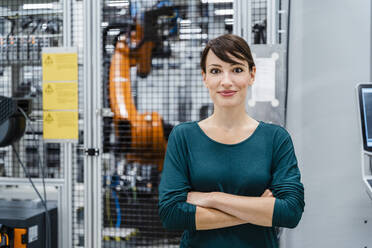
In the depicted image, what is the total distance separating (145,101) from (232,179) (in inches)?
53.5

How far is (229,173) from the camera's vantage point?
3.44ft

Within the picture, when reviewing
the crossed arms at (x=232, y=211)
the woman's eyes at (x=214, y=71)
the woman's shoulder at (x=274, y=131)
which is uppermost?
the woman's eyes at (x=214, y=71)

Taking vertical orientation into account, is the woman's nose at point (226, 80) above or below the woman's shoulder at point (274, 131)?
above

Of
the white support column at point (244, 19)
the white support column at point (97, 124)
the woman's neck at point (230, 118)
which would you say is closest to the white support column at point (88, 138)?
the white support column at point (97, 124)

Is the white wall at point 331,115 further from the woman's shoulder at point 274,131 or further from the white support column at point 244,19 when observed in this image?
the woman's shoulder at point 274,131

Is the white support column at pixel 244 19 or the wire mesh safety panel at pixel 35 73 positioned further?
the wire mesh safety panel at pixel 35 73

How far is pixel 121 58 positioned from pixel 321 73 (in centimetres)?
145

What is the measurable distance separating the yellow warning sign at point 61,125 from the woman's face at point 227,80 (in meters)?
1.34

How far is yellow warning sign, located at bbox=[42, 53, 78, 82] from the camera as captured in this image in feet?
6.96

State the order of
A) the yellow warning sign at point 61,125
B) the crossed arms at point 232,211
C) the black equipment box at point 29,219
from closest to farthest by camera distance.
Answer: the crossed arms at point 232,211 → the black equipment box at point 29,219 → the yellow warning sign at point 61,125

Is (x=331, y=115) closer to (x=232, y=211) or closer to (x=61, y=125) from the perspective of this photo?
(x=232, y=211)

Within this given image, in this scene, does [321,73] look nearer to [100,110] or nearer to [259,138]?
[259,138]

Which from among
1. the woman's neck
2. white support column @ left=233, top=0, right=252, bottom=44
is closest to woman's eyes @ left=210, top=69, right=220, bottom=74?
the woman's neck

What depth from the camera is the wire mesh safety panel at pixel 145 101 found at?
2188mm
